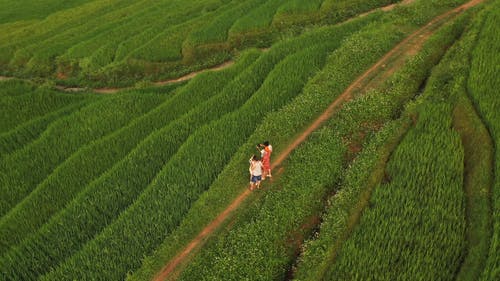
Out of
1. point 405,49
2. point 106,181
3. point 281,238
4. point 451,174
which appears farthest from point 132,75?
point 451,174

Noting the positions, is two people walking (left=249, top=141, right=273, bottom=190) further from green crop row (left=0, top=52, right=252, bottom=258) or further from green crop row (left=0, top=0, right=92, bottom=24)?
green crop row (left=0, top=0, right=92, bottom=24)

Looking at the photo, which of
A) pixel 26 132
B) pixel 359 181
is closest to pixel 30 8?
pixel 26 132

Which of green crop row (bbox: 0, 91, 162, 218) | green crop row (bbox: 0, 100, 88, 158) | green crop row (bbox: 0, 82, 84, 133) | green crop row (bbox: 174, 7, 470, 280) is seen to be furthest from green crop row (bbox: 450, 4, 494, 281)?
green crop row (bbox: 0, 82, 84, 133)

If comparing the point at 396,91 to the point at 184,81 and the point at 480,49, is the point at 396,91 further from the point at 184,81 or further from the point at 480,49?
the point at 184,81

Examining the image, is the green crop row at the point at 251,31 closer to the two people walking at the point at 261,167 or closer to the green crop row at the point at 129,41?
the green crop row at the point at 129,41

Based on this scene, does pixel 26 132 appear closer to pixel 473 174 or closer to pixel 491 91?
pixel 473 174
